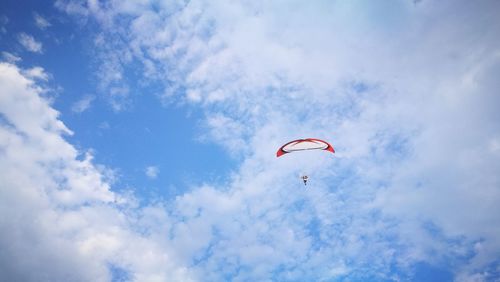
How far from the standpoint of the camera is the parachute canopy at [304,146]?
115 ft

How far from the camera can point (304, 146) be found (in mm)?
36406

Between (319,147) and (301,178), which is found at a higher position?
(319,147)

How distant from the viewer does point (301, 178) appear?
37031 millimetres

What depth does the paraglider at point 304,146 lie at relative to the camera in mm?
35031

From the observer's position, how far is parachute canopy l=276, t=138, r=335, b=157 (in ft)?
115

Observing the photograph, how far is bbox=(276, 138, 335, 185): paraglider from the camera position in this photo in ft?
115

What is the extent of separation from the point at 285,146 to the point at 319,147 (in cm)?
385

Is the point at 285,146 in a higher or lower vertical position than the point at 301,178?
higher

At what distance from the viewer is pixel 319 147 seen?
36.2 metres

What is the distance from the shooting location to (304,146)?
36.4m

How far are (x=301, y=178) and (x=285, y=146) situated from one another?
434 cm
